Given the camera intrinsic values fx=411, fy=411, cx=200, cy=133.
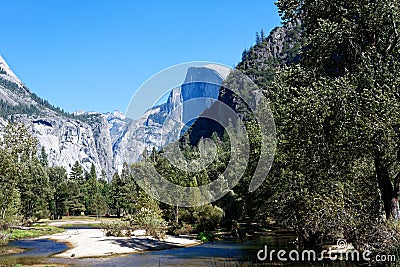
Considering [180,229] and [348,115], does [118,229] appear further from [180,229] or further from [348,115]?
[348,115]

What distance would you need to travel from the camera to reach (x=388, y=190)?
15164 mm

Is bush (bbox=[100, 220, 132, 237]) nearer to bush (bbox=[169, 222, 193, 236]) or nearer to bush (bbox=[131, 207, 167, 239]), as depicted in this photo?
bush (bbox=[131, 207, 167, 239])

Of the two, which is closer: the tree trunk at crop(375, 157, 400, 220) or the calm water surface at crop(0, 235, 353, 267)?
the tree trunk at crop(375, 157, 400, 220)

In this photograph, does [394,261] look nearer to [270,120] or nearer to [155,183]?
[270,120]

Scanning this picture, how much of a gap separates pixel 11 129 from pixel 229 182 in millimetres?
41496

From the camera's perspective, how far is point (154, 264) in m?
29.8

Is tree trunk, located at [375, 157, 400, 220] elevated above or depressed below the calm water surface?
above

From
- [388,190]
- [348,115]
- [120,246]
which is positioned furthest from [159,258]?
[348,115]

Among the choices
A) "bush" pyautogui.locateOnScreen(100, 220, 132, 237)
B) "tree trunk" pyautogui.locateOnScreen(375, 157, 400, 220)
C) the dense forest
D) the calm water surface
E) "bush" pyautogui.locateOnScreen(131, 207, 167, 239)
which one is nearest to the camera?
the dense forest

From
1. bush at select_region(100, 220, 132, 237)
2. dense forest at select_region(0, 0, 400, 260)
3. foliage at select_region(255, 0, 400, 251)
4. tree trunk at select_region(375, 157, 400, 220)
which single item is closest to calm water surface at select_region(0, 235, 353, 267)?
bush at select_region(100, 220, 132, 237)

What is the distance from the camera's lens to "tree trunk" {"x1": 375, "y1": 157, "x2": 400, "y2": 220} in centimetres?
1477

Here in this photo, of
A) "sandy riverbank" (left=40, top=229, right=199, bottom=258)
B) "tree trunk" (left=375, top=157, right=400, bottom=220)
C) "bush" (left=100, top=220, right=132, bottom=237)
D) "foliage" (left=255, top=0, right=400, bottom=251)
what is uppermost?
"foliage" (left=255, top=0, right=400, bottom=251)

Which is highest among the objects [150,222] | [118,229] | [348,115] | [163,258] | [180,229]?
[348,115]

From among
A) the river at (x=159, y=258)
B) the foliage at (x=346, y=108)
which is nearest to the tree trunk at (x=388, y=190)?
the foliage at (x=346, y=108)
